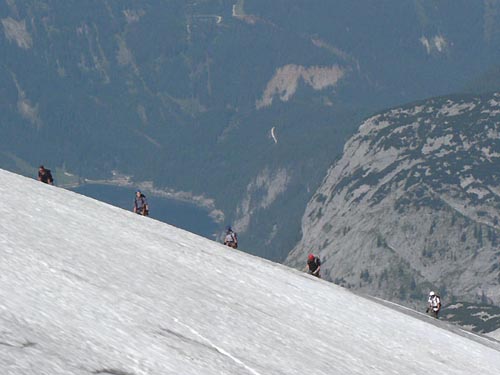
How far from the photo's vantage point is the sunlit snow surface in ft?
104

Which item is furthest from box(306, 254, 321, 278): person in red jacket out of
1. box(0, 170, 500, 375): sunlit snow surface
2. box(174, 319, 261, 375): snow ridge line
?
box(174, 319, 261, 375): snow ridge line

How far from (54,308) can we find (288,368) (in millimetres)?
6945

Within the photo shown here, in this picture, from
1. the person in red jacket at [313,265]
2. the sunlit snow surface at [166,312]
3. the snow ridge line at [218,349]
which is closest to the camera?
the sunlit snow surface at [166,312]

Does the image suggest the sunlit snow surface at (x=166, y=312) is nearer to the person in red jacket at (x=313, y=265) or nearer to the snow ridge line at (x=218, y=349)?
the snow ridge line at (x=218, y=349)

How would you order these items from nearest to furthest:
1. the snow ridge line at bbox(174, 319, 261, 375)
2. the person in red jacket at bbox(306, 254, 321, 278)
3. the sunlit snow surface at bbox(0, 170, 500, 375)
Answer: the sunlit snow surface at bbox(0, 170, 500, 375) < the snow ridge line at bbox(174, 319, 261, 375) < the person in red jacket at bbox(306, 254, 321, 278)

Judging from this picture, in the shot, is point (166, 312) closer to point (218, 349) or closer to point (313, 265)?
point (218, 349)

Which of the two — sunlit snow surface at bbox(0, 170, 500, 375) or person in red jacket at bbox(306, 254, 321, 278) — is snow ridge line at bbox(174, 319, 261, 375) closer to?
sunlit snow surface at bbox(0, 170, 500, 375)

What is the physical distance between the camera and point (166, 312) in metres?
37.2

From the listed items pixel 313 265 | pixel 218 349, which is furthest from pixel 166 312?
pixel 313 265

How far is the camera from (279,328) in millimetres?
41438

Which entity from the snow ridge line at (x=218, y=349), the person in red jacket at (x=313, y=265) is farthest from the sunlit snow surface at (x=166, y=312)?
the person in red jacket at (x=313, y=265)

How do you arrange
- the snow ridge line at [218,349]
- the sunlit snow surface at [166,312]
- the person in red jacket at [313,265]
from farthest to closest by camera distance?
the person in red jacket at [313,265] → the snow ridge line at [218,349] → the sunlit snow surface at [166,312]

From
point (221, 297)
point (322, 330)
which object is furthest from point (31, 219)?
point (322, 330)

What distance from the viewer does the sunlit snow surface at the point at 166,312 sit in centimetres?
3183
